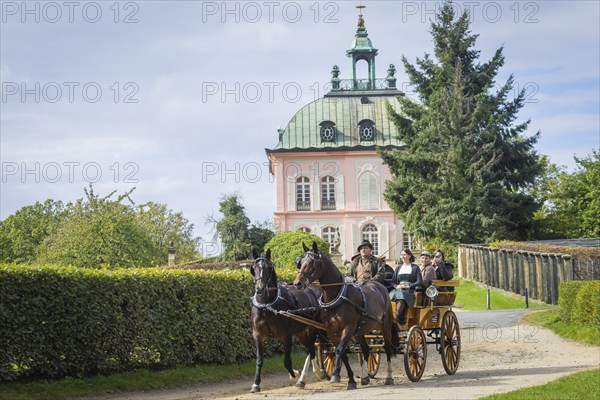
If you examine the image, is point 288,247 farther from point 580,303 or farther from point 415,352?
point 415,352

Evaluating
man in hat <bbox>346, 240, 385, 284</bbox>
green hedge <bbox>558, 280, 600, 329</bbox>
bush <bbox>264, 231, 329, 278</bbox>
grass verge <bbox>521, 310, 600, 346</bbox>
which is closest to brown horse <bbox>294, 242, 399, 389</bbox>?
man in hat <bbox>346, 240, 385, 284</bbox>

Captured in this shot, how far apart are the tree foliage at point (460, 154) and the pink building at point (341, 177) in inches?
659

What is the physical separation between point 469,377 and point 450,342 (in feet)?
2.74

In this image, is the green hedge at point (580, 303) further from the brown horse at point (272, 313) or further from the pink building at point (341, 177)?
the pink building at point (341, 177)

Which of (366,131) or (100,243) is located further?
(366,131)

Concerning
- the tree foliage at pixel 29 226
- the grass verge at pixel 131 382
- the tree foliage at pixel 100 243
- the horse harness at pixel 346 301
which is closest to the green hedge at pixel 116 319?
the grass verge at pixel 131 382

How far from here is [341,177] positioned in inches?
2707

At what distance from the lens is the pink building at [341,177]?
68.1 meters

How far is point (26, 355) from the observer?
44.1 ft

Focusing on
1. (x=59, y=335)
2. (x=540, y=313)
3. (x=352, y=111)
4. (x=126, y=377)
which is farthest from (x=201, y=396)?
(x=352, y=111)

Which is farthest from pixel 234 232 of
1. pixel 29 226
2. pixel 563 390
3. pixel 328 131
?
pixel 563 390

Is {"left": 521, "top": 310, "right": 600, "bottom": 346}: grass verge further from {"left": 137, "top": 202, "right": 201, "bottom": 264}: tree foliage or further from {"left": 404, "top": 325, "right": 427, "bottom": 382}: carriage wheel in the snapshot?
{"left": 137, "top": 202, "right": 201, "bottom": 264}: tree foliage

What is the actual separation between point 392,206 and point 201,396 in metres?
37.0

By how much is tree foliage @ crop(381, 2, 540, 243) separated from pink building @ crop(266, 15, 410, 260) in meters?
16.7
